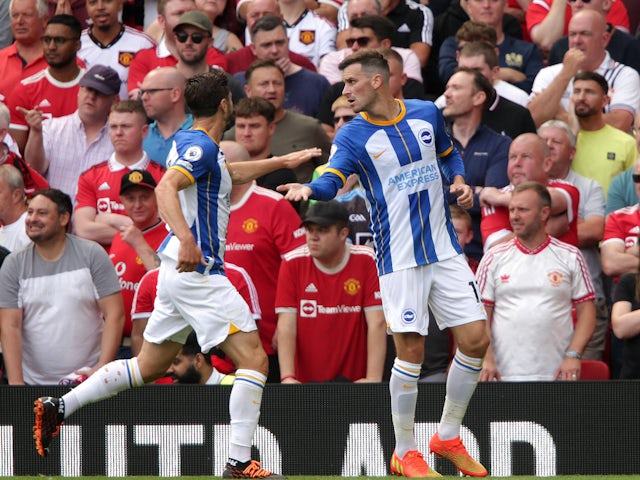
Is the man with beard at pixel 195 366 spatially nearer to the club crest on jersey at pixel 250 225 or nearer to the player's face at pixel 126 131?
the club crest on jersey at pixel 250 225

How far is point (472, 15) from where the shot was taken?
509 inches

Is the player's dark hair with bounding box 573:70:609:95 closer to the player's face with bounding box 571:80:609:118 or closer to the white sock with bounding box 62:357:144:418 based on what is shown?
the player's face with bounding box 571:80:609:118

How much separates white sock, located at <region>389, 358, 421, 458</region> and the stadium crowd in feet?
2.78

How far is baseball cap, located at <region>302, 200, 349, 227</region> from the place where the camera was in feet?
31.2

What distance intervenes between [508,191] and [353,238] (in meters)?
1.36

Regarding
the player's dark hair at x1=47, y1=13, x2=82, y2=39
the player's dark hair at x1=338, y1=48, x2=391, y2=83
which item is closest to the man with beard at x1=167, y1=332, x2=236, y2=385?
the player's dark hair at x1=338, y1=48, x2=391, y2=83

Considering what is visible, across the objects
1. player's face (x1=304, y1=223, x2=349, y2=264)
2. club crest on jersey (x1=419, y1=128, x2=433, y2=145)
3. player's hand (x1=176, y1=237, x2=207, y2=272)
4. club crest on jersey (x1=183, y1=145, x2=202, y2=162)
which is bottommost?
player's hand (x1=176, y1=237, x2=207, y2=272)

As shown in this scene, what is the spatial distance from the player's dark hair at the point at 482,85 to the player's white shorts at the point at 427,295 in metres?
3.42

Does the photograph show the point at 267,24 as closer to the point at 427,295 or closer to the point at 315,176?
the point at 315,176

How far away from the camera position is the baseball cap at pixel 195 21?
1191 cm

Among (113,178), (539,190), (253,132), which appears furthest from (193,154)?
(113,178)

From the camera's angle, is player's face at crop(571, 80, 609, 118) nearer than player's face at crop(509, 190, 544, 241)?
No

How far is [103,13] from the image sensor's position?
13.0 meters

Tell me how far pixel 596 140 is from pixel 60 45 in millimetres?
5313
